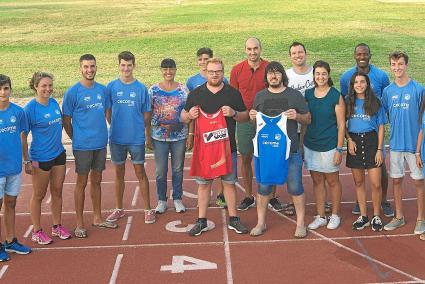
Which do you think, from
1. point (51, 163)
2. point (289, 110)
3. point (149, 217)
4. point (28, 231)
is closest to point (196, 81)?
point (289, 110)

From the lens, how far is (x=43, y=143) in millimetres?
6949

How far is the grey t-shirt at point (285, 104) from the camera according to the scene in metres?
6.91

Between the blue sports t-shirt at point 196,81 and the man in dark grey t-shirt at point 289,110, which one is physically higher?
the blue sports t-shirt at point 196,81

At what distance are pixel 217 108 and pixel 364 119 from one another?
1708mm

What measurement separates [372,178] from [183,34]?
29076 mm

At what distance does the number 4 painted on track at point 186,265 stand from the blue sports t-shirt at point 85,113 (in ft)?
5.67

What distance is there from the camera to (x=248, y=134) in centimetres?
807

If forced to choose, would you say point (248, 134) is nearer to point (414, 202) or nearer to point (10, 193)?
point (414, 202)

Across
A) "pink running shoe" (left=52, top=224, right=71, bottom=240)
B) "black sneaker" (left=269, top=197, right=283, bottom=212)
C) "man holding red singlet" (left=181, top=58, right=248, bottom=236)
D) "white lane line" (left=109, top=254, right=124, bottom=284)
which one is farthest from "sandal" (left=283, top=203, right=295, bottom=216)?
"pink running shoe" (left=52, top=224, right=71, bottom=240)

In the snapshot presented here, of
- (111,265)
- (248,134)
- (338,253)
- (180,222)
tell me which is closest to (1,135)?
(111,265)

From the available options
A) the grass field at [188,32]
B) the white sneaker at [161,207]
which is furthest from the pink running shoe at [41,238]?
the grass field at [188,32]

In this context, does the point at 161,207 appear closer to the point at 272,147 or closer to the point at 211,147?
the point at 211,147

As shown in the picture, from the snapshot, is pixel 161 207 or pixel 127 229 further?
pixel 161 207

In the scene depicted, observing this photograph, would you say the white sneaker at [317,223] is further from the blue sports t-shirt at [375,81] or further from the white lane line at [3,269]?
the white lane line at [3,269]
